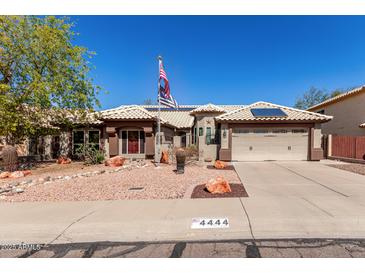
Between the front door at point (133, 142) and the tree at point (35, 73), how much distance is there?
13.8 ft

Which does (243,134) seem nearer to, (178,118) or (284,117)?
(284,117)

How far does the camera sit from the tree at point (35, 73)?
11.4 metres

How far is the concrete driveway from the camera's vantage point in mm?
3980

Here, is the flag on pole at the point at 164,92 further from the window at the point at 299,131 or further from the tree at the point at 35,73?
the window at the point at 299,131

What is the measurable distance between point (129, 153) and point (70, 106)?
530cm

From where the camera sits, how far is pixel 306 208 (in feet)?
16.6

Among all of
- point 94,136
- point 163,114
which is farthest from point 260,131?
point 163,114

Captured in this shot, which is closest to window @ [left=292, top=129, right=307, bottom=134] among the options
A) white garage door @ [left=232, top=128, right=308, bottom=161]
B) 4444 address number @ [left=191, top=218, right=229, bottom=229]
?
white garage door @ [left=232, top=128, right=308, bottom=161]

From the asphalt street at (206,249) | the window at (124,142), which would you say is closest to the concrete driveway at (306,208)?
the asphalt street at (206,249)

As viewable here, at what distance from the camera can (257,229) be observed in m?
4.04

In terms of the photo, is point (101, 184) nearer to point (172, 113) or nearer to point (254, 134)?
point (254, 134)

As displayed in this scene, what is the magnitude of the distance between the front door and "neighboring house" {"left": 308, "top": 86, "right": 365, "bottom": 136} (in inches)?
687
